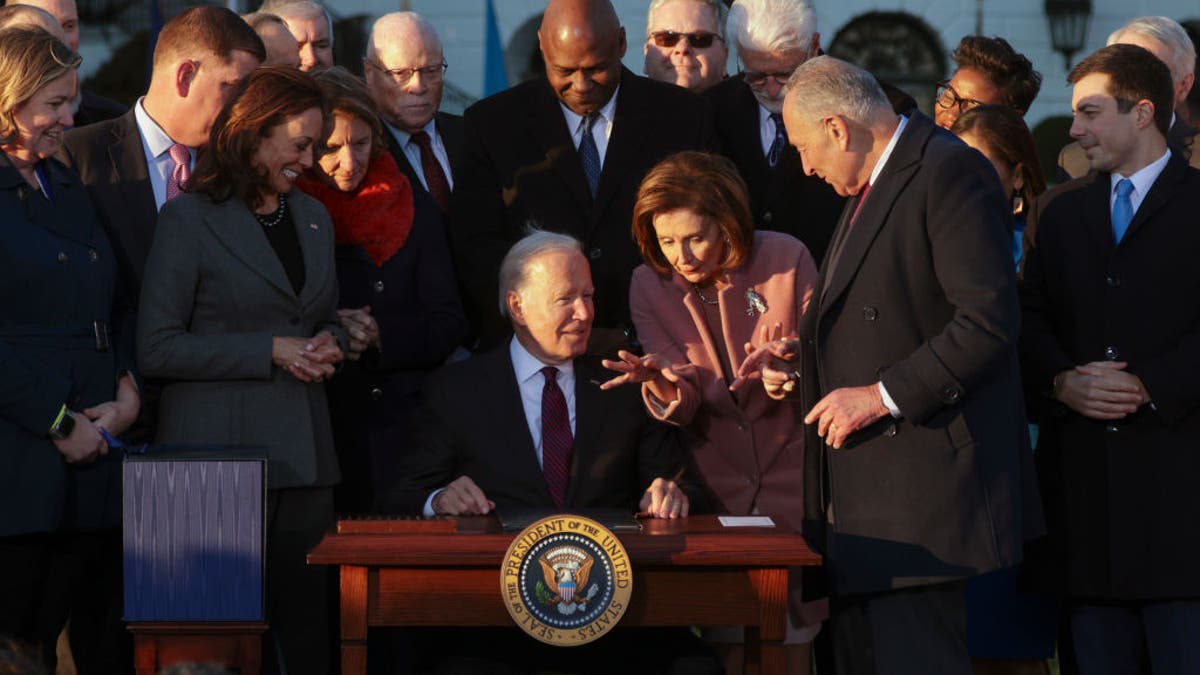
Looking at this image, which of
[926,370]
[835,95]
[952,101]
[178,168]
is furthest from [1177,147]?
[178,168]

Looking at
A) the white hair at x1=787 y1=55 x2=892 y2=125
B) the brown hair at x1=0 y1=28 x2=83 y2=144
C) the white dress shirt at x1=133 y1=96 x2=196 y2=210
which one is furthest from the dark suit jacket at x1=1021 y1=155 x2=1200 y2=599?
the brown hair at x1=0 y1=28 x2=83 y2=144

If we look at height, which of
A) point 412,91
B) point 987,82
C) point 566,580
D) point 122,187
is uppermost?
point 987,82

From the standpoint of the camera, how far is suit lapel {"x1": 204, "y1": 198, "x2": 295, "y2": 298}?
16.9ft

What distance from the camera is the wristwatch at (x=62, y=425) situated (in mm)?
4941

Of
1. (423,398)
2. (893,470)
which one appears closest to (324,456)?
(423,398)

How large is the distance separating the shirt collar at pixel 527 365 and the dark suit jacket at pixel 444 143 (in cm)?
83

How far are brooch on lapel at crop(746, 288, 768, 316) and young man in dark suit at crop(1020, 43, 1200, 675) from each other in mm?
756

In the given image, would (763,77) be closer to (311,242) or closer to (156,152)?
(311,242)

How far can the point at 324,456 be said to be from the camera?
5211mm

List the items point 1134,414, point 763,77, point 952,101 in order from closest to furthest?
point 1134,414 < point 763,77 < point 952,101

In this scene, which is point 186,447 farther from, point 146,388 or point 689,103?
point 689,103

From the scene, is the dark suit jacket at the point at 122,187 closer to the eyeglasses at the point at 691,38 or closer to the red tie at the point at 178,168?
the red tie at the point at 178,168

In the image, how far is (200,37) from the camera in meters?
5.50

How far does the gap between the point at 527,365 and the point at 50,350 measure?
1.23 metres
